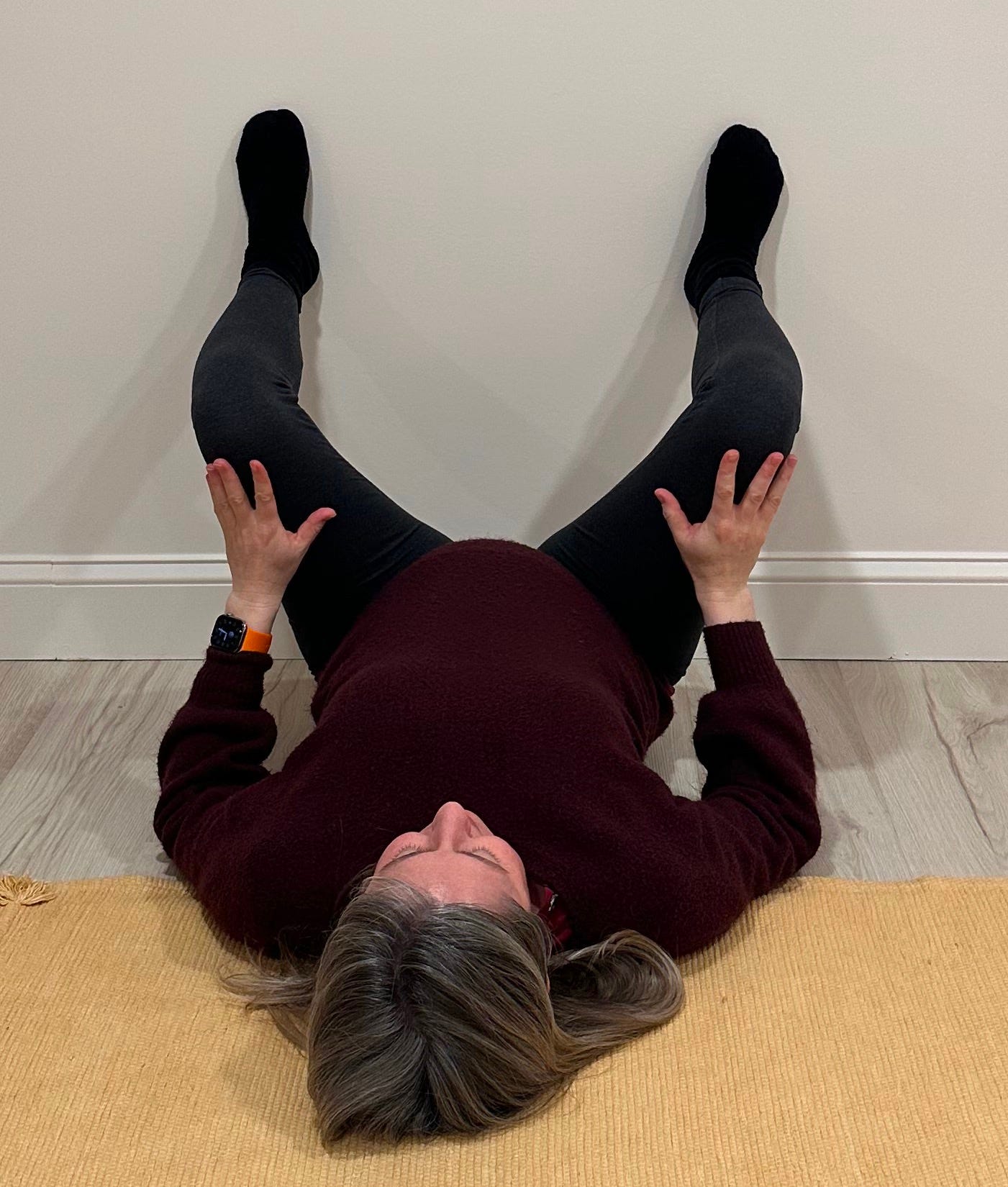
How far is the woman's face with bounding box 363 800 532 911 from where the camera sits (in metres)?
0.91

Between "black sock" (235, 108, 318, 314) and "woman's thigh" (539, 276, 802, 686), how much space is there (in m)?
0.48

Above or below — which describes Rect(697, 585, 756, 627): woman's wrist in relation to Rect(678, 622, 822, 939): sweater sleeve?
above

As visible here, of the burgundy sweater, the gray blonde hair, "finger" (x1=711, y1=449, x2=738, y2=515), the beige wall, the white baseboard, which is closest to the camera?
the gray blonde hair

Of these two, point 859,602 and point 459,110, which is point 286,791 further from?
point 859,602

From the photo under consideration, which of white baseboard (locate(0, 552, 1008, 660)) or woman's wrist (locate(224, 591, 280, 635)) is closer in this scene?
woman's wrist (locate(224, 591, 280, 635))

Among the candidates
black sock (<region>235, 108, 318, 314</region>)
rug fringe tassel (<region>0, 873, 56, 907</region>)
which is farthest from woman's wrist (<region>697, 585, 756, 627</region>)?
rug fringe tassel (<region>0, 873, 56, 907</region>)

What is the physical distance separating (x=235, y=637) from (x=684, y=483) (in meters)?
0.51

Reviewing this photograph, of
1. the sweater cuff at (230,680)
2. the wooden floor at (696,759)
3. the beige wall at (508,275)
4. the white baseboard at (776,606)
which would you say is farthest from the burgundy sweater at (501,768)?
the white baseboard at (776,606)

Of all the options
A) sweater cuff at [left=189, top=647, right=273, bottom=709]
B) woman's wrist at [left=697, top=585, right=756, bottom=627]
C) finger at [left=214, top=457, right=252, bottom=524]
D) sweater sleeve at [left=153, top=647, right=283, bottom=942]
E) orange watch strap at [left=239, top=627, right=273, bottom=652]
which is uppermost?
finger at [left=214, top=457, right=252, bottom=524]

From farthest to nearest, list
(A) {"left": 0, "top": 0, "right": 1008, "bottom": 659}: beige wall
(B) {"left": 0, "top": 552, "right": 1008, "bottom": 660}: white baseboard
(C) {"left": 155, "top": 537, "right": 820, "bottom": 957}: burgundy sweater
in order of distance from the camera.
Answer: (B) {"left": 0, "top": 552, "right": 1008, "bottom": 660}: white baseboard
(A) {"left": 0, "top": 0, "right": 1008, "bottom": 659}: beige wall
(C) {"left": 155, "top": 537, "right": 820, "bottom": 957}: burgundy sweater

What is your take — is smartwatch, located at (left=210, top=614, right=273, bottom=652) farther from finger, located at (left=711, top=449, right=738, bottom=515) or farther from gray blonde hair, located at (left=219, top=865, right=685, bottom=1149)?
finger, located at (left=711, top=449, right=738, bottom=515)

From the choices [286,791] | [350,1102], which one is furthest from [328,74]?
[350,1102]

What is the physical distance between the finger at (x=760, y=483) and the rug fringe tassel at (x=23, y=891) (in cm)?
86

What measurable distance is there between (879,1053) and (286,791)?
59 cm
